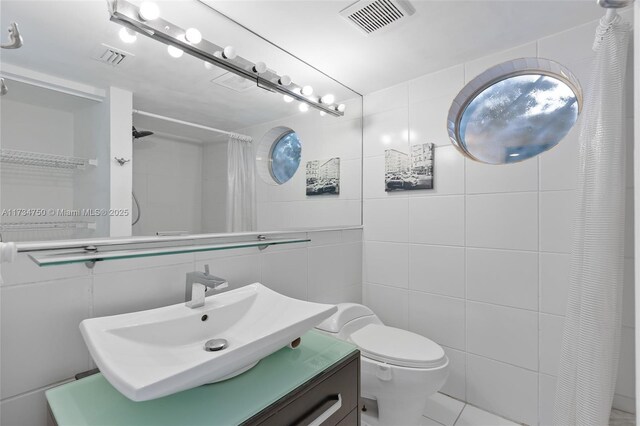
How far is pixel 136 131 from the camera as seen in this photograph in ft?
3.41

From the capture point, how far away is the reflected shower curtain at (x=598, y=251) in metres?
1.21

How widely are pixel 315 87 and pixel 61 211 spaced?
1.42 meters

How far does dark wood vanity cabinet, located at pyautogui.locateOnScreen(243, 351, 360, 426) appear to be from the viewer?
76 centimetres

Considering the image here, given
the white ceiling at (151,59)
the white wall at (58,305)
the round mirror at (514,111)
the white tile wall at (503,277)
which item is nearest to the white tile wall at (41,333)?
the white wall at (58,305)

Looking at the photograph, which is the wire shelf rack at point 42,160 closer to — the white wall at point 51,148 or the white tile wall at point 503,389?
the white wall at point 51,148

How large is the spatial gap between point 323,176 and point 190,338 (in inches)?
48.8

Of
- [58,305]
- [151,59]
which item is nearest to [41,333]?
[58,305]

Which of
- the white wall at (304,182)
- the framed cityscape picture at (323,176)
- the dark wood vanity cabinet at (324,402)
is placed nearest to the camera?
the dark wood vanity cabinet at (324,402)

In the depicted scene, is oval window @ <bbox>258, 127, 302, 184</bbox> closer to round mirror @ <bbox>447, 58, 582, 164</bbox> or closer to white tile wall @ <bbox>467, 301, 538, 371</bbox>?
round mirror @ <bbox>447, 58, 582, 164</bbox>

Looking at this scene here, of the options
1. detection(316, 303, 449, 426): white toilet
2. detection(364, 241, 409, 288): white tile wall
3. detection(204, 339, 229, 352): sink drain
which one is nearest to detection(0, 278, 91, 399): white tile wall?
detection(204, 339, 229, 352): sink drain

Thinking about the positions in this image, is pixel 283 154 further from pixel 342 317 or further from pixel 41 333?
pixel 41 333

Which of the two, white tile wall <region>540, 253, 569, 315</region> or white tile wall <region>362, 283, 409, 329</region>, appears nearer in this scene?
white tile wall <region>540, 253, 569, 315</region>

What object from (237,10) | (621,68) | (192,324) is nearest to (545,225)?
(621,68)

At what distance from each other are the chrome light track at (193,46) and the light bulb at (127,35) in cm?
1
